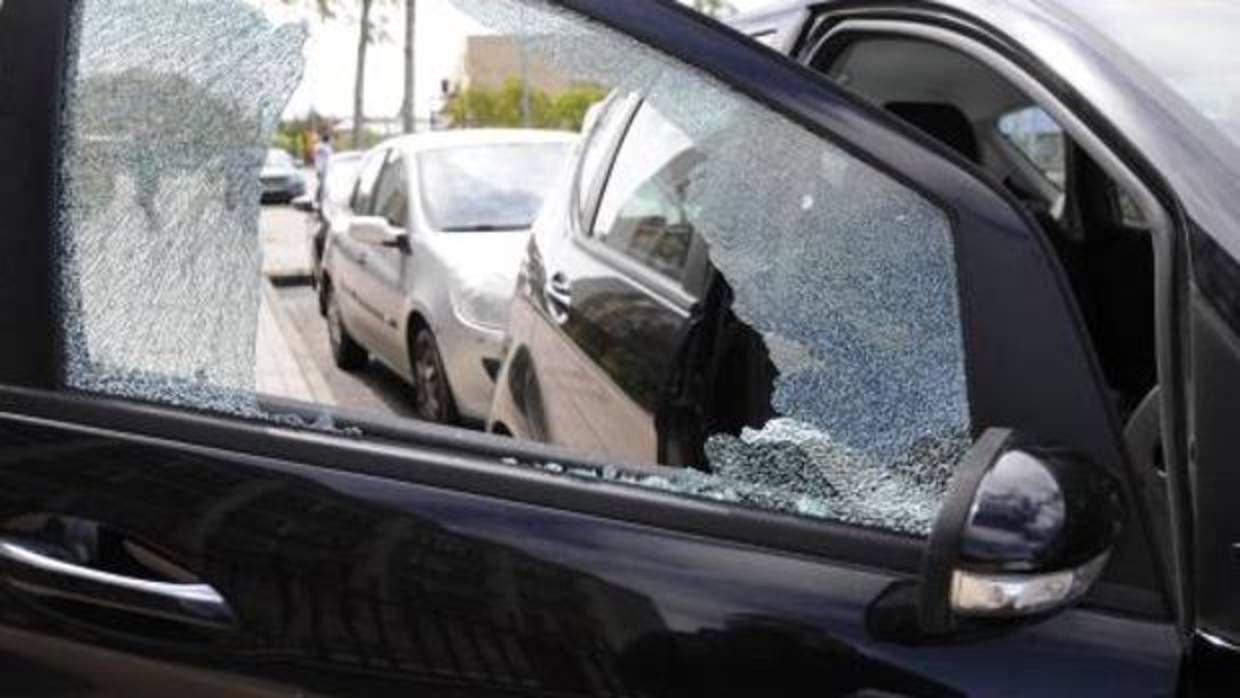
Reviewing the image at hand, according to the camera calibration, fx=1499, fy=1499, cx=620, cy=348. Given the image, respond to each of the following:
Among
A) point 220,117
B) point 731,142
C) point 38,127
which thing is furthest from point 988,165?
point 38,127

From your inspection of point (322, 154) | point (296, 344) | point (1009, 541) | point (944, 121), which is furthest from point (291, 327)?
point (322, 154)

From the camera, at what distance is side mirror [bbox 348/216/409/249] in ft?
20.6

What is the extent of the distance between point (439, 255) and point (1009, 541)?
4.43 m

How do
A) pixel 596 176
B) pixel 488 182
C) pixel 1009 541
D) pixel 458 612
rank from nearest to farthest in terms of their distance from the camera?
pixel 1009 541 < pixel 458 612 < pixel 596 176 < pixel 488 182

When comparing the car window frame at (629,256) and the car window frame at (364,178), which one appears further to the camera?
the car window frame at (364,178)

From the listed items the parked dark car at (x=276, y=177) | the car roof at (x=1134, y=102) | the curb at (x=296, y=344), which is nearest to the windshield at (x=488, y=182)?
the curb at (x=296, y=344)

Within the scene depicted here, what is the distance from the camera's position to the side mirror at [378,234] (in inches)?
247

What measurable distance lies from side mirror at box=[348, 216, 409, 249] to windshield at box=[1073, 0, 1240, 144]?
430 cm

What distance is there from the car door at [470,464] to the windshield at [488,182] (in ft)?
14.7

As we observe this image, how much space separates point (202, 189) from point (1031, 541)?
1.15m

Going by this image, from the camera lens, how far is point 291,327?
2402 millimetres

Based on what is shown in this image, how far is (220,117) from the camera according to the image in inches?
76.3

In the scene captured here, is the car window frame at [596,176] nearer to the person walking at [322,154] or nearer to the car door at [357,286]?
the person walking at [322,154]

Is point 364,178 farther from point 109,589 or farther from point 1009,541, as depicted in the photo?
point 1009,541
